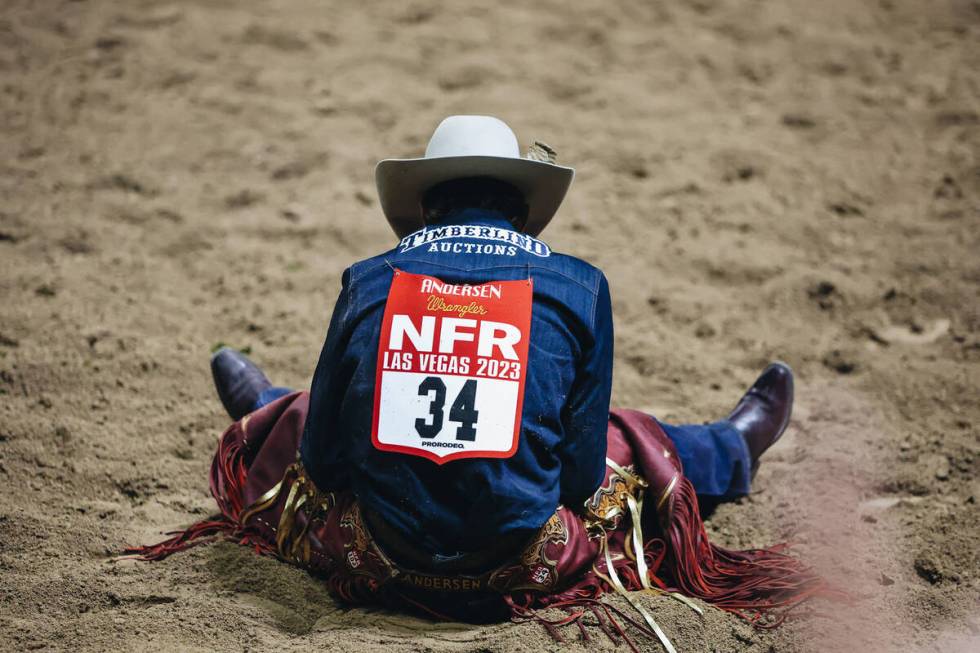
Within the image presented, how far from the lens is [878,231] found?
14.5 ft

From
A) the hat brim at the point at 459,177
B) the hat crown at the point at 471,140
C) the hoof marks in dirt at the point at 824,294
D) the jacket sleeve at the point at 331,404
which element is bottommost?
the hoof marks in dirt at the point at 824,294

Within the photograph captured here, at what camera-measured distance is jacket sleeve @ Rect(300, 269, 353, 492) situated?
2354mm

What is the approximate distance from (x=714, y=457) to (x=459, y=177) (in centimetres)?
114

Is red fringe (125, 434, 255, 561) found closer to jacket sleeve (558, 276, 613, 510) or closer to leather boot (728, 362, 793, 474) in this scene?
jacket sleeve (558, 276, 613, 510)

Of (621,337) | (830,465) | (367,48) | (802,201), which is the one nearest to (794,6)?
(802,201)

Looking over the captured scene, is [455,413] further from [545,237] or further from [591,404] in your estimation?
[545,237]

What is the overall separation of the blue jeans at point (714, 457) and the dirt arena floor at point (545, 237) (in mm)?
103

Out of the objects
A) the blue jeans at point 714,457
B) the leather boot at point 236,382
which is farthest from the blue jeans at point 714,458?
the leather boot at point 236,382

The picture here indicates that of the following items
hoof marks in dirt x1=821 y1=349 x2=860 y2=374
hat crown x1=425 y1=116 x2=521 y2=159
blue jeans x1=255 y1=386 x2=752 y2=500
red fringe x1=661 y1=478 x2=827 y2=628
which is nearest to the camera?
red fringe x1=661 y1=478 x2=827 y2=628

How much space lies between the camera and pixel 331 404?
2.37 m

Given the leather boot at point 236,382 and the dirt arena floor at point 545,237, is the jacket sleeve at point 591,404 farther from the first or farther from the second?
the leather boot at point 236,382

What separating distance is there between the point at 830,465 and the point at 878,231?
5.30 ft

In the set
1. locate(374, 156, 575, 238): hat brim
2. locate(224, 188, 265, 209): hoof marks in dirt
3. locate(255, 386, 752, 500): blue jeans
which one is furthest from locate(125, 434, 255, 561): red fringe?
locate(224, 188, 265, 209): hoof marks in dirt

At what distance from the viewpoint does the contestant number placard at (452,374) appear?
2.21 metres
